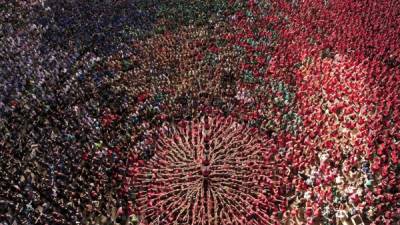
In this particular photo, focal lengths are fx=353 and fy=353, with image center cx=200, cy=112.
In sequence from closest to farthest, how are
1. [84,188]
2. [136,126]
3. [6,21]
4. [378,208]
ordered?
[378,208] → [84,188] → [136,126] → [6,21]

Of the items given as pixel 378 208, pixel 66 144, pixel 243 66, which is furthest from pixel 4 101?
pixel 378 208

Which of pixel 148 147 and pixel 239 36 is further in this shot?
pixel 239 36

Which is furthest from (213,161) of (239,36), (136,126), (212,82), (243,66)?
(239,36)

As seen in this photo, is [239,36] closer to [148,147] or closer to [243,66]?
[243,66]

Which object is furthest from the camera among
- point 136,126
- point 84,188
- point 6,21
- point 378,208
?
point 6,21

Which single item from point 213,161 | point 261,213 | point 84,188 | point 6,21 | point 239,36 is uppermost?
point 6,21

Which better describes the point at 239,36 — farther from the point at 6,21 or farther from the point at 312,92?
the point at 6,21

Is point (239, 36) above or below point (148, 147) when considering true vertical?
above
